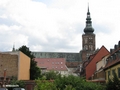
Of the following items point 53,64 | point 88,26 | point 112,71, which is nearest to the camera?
point 112,71

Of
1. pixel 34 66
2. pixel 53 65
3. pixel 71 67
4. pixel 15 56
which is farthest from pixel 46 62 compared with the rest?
pixel 15 56

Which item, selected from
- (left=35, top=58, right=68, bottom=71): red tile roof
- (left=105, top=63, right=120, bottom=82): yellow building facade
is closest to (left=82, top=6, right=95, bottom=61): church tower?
(left=35, top=58, right=68, bottom=71): red tile roof

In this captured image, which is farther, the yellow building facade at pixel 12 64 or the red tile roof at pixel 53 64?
the red tile roof at pixel 53 64

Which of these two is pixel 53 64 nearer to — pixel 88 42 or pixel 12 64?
pixel 88 42

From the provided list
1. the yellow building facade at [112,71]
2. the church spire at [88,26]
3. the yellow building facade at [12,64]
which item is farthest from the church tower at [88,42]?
the yellow building facade at [112,71]

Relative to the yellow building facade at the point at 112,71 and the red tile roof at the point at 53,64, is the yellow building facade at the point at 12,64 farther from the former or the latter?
the red tile roof at the point at 53,64

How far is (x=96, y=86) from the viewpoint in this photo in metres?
34.2

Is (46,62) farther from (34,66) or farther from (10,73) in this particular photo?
(10,73)

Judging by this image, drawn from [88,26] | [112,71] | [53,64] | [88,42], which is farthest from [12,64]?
[88,42]

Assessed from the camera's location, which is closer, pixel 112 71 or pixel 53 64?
pixel 112 71

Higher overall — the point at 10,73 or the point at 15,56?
the point at 15,56

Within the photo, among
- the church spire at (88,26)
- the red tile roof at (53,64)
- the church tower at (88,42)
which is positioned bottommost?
the red tile roof at (53,64)

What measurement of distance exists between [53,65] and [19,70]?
78.5 m

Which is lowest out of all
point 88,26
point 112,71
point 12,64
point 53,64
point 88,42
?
point 112,71
